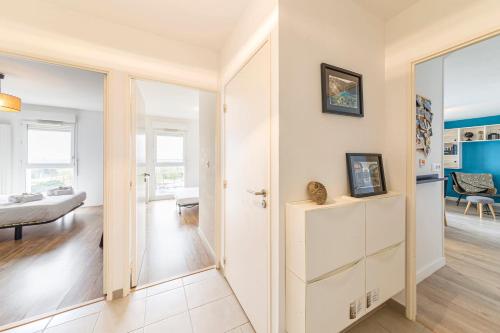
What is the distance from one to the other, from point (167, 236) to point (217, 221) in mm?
1438

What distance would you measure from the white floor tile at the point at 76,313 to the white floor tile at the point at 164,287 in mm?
386

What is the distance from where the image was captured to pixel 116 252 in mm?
1734

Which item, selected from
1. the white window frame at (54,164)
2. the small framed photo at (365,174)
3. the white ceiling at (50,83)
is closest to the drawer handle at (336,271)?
the small framed photo at (365,174)

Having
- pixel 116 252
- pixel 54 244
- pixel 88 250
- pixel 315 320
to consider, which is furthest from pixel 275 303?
pixel 54 244

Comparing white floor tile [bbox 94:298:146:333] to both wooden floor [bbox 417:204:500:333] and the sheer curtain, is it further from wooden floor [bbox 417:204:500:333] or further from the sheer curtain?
the sheer curtain

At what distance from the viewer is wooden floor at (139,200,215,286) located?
7.06 ft

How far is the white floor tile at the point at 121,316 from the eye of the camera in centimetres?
143

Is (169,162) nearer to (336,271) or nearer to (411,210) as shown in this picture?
(336,271)

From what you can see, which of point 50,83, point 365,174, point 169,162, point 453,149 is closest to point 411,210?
point 365,174

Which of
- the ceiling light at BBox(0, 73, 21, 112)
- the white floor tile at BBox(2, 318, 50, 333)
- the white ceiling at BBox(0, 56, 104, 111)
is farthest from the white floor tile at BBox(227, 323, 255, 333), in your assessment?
the ceiling light at BBox(0, 73, 21, 112)

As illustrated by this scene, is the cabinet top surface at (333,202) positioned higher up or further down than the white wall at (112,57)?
further down

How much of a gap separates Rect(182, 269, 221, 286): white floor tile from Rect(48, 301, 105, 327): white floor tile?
0.73 m

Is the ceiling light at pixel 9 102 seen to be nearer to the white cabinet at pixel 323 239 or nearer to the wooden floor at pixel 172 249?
the wooden floor at pixel 172 249

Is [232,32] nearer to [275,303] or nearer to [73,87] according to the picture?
[275,303]
